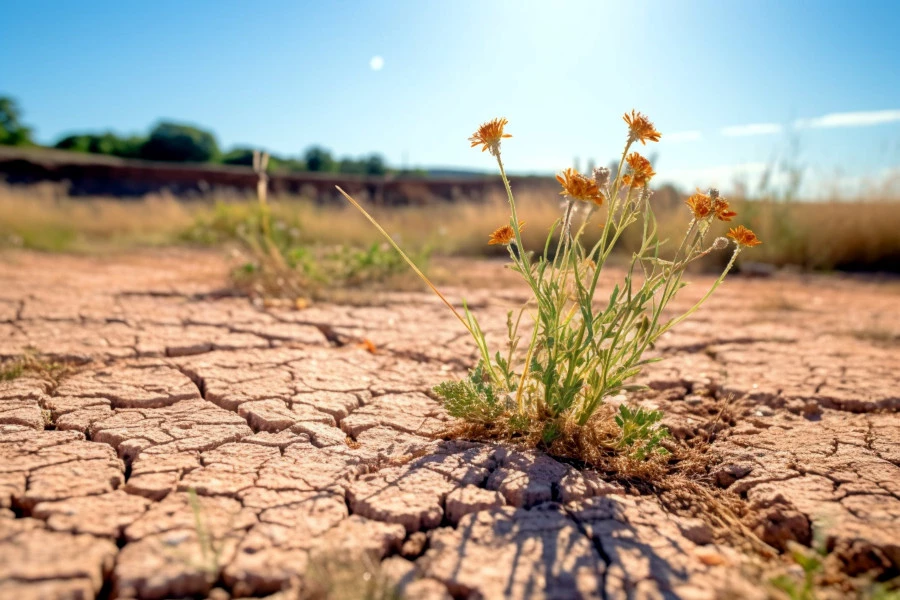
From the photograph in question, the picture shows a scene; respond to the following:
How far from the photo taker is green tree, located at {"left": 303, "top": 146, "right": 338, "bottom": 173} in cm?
2111

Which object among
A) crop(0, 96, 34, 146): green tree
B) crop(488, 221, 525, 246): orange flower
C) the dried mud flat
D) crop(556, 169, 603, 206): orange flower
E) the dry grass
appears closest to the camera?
the dried mud flat

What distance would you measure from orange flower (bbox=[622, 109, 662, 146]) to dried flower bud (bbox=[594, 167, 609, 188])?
90 mm

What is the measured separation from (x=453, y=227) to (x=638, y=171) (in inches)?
270

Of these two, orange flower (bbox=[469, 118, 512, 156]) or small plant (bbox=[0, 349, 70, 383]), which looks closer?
orange flower (bbox=[469, 118, 512, 156])

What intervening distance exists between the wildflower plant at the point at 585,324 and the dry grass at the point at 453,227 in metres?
3.83

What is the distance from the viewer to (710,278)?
5840 mm

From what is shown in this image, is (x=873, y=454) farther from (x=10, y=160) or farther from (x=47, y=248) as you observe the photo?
(x=10, y=160)

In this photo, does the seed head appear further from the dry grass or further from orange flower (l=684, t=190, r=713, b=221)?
the dry grass

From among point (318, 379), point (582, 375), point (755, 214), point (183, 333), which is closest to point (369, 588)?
Answer: point (582, 375)

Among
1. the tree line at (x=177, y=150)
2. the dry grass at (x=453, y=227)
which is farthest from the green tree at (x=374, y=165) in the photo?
the dry grass at (x=453, y=227)

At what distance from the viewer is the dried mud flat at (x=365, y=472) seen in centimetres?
110

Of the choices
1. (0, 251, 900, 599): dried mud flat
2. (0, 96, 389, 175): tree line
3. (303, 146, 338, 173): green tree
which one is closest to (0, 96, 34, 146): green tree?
(0, 96, 389, 175): tree line

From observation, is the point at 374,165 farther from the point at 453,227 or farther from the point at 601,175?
the point at 601,175

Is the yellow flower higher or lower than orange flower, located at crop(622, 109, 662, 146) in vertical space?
lower
